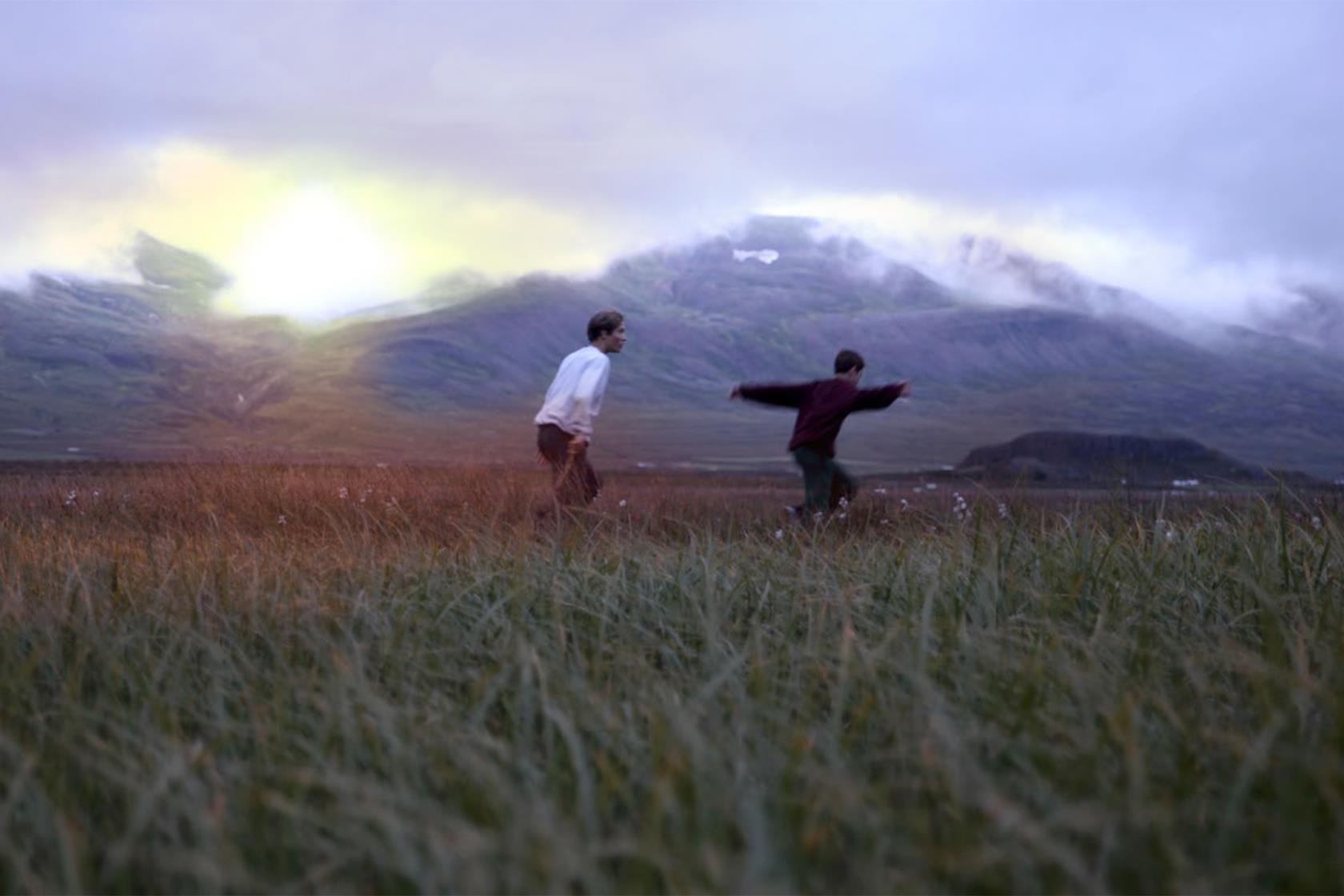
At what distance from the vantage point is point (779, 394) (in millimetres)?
10414

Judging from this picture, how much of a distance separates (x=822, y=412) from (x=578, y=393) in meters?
1.84

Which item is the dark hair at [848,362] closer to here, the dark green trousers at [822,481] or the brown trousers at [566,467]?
the dark green trousers at [822,481]

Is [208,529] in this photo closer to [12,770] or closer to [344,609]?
[344,609]

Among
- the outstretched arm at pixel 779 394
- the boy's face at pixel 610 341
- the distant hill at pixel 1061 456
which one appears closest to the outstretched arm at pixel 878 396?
the outstretched arm at pixel 779 394

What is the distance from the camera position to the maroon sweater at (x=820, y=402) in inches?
390

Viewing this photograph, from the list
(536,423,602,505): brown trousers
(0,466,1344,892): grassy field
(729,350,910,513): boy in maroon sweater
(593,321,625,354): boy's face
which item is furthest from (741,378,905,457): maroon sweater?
(0,466,1344,892): grassy field

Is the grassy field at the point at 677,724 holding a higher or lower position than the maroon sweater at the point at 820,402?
lower

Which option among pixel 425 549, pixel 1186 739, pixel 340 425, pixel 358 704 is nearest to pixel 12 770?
pixel 358 704

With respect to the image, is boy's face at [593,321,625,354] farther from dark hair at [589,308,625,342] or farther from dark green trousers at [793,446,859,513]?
dark green trousers at [793,446,859,513]

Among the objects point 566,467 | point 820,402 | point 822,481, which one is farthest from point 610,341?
point 822,481

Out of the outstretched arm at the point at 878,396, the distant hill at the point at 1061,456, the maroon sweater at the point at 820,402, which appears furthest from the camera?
the distant hill at the point at 1061,456

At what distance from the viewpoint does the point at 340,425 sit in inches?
7357

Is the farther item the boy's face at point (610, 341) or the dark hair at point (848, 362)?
the dark hair at point (848, 362)

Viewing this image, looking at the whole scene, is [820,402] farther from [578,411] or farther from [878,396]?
[578,411]
